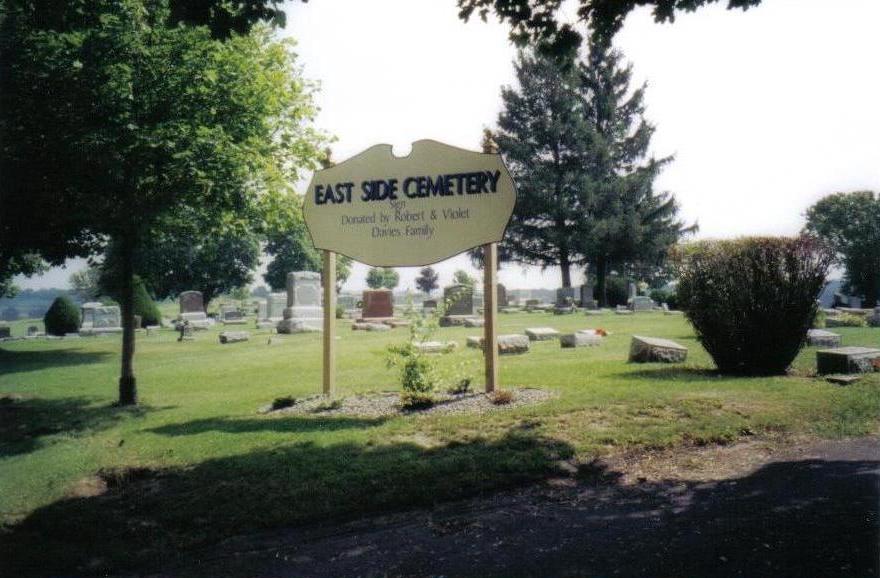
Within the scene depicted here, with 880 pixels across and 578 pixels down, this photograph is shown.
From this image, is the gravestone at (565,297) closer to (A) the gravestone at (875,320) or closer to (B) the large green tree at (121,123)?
(A) the gravestone at (875,320)

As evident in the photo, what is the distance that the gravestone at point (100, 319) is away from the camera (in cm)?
2736

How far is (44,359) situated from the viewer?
58.1 ft

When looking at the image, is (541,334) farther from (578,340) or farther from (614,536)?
(614,536)

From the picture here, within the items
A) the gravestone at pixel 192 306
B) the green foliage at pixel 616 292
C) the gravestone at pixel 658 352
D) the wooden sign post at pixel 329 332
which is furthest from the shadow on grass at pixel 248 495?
the green foliage at pixel 616 292

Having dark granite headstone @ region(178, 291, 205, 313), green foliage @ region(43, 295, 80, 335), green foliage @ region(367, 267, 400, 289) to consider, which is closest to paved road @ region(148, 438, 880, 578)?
green foliage @ region(43, 295, 80, 335)

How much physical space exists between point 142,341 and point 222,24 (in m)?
20.0

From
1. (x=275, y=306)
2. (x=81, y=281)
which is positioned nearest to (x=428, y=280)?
(x=81, y=281)

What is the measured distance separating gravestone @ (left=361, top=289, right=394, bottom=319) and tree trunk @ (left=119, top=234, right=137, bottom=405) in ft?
62.1

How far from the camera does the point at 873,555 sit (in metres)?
3.31

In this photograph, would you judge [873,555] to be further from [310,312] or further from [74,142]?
[310,312]

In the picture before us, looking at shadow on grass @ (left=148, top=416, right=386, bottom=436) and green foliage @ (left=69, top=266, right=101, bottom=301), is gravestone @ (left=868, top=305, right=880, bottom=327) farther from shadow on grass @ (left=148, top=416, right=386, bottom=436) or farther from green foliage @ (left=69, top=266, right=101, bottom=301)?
green foliage @ (left=69, top=266, right=101, bottom=301)

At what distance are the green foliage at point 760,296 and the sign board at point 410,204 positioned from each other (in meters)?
4.08

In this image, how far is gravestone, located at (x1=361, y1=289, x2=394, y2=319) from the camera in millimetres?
28828

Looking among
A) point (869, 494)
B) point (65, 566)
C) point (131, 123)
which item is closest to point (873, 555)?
point (869, 494)
